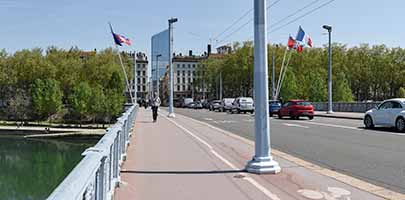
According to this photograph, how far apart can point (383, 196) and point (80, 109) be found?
90820 millimetres

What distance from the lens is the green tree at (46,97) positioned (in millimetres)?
92188

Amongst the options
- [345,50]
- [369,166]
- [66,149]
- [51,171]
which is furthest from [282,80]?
[369,166]

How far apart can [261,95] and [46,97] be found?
88.4 metres

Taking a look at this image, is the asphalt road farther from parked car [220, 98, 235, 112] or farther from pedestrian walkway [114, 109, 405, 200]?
parked car [220, 98, 235, 112]

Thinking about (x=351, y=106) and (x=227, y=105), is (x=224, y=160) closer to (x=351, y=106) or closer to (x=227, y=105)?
(x=351, y=106)

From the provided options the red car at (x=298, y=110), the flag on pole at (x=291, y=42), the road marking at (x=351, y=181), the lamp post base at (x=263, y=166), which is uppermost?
the flag on pole at (x=291, y=42)

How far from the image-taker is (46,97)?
93188 mm

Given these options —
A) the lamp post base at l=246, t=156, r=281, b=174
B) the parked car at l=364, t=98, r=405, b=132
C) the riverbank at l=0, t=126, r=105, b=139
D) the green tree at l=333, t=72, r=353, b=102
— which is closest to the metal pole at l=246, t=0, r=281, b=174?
the lamp post base at l=246, t=156, r=281, b=174

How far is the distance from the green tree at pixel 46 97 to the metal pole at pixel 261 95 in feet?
282

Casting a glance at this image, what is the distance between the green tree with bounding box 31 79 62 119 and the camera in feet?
302

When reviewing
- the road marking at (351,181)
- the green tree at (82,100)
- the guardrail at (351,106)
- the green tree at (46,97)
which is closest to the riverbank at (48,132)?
the green tree at (46,97)

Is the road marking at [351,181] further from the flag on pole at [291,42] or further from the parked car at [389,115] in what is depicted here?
the flag on pole at [291,42]

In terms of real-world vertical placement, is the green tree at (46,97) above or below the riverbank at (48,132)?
above

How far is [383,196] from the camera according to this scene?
317 inches
